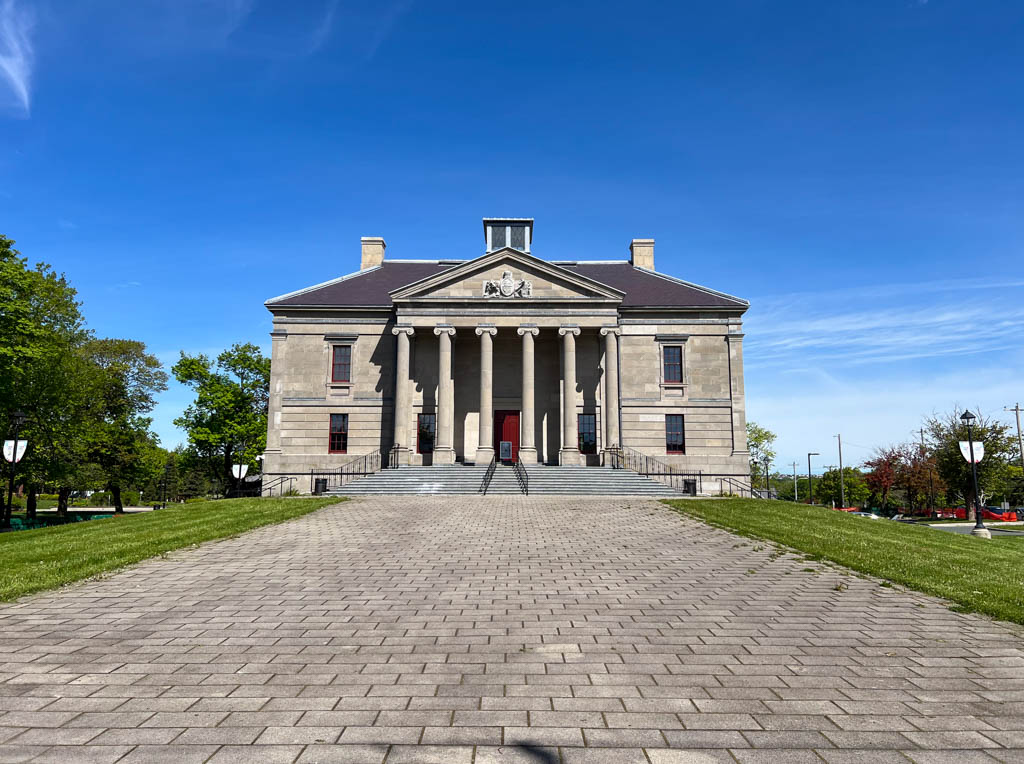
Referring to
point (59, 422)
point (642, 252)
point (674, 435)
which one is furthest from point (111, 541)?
point (642, 252)

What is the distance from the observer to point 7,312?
96.5 feet

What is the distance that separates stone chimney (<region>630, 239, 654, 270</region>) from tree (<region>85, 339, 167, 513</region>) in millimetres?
38778

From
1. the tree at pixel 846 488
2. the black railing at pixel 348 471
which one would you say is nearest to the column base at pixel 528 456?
the black railing at pixel 348 471

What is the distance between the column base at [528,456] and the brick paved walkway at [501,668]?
21800 mm

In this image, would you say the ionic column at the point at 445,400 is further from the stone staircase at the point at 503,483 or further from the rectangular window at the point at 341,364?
the rectangular window at the point at 341,364

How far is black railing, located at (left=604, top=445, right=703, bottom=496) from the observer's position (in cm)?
3444

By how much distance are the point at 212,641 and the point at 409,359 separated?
29.2m

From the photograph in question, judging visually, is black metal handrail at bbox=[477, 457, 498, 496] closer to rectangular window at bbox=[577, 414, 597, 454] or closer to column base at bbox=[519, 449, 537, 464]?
column base at bbox=[519, 449, 537, 464]

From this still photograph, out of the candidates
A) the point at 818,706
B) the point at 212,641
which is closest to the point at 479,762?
the point at 818,706

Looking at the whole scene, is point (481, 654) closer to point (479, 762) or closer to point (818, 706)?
point (479, 762)

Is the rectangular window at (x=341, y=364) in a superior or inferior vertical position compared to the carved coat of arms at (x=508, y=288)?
inferior

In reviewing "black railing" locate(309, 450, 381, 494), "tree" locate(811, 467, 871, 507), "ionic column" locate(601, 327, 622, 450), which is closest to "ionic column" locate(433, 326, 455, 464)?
"black railing" locate(309, 450, 381, 494)

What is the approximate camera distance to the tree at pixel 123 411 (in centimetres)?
4391

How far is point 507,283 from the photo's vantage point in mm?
34438
